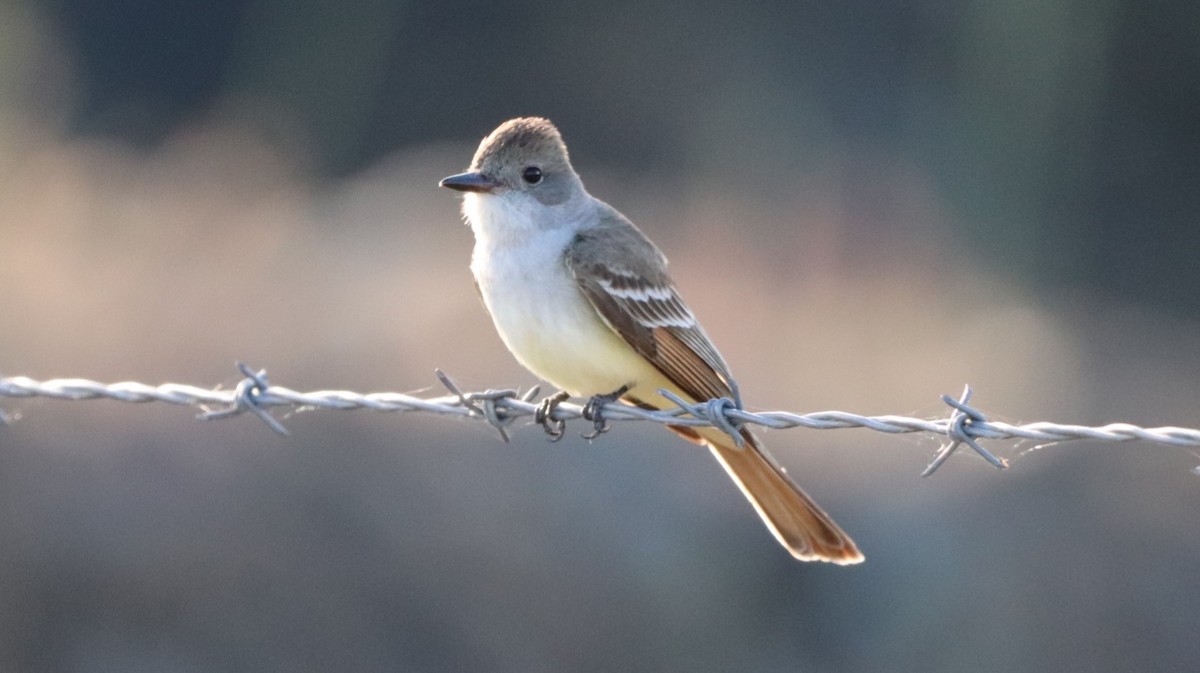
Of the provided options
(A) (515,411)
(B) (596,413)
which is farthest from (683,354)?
(A) (515,411)

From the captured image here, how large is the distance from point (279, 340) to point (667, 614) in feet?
10.1

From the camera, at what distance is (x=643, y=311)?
4.81m

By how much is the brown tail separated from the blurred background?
622 mm

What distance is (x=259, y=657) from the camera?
22.7 feet

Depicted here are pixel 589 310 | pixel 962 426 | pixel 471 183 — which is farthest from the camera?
pixel 471 183

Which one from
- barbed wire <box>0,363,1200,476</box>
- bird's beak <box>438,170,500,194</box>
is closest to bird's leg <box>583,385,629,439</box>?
barbed wire <box>0,363,1200,476</box>

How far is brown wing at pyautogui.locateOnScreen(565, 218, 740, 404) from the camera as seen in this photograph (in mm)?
4715

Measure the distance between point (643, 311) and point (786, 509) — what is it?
2.61 feet

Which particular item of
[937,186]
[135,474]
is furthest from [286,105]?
[135,474]

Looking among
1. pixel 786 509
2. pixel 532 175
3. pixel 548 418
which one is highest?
pixel 532 175

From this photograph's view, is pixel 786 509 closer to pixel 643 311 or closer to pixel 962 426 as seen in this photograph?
pixel 643 311

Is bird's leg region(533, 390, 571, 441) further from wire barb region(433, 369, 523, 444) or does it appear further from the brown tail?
the brown tail

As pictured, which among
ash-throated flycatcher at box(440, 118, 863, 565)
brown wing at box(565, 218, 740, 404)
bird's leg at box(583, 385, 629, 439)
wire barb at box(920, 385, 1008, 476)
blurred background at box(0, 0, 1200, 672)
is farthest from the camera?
blurred background at box(0, 0, 1200, 672)

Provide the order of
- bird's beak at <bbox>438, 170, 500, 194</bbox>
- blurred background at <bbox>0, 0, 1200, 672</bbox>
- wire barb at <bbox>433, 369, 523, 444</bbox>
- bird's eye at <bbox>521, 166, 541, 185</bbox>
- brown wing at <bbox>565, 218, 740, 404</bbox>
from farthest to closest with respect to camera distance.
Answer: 1. blurred background at <bbox>0, 0, 1200, 672</bbox>
2. bird's eye at <bbox>521, 166, 541, 185</bbox>
3. bird's beak at <bbox>438, 170, 500, 194</bbox>
4. brown wing at <bbox>565, 218, 740, 404</bbox>
5. wire barb at <bbox>433, 369, 523, 444</bbox>
